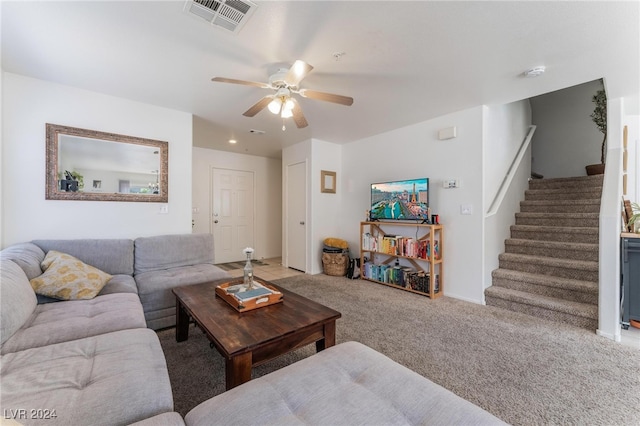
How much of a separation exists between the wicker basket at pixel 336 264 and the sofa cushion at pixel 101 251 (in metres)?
2.73

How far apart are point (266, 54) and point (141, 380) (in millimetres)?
2190

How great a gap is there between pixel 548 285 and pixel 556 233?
978 millimetres

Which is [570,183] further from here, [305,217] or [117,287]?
[117,287]

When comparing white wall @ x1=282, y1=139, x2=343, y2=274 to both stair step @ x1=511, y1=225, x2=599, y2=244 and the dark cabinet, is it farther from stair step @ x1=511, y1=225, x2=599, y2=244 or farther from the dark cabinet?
the dark cabinet

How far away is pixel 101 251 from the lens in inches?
101

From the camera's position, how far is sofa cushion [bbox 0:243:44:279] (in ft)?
6.22

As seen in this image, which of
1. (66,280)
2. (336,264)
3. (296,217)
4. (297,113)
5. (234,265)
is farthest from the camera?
(234,265)

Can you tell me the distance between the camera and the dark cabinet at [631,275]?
2.27 meters

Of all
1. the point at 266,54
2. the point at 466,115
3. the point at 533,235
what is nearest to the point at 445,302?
the point at 533,235

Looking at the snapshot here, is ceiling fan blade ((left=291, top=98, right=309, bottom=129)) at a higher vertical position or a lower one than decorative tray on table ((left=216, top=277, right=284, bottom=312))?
higher

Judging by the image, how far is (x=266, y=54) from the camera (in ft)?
6.78

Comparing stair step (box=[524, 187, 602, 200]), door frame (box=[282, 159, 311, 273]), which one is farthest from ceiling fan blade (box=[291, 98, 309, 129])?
stair step (box=[524, 187, 602, 200])

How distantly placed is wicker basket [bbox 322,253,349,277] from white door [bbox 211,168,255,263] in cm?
231

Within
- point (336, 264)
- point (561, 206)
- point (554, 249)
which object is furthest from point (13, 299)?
point (561, 206)
